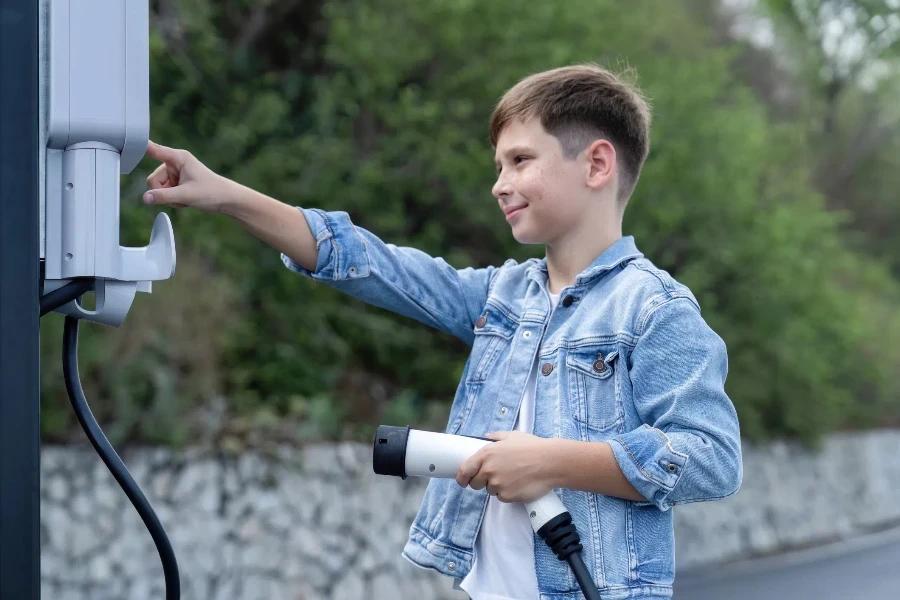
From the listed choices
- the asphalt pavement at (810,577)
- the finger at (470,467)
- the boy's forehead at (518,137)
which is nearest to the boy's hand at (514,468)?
the finger at (470,467)

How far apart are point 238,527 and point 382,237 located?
254 cm

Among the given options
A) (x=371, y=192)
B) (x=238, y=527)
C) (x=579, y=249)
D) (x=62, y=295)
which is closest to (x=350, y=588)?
(x=238, y=527)

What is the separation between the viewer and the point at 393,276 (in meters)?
1.98

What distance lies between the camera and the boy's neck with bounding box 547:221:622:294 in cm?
197

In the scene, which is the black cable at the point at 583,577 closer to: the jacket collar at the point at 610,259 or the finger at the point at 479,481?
the finger at the point at 479,481

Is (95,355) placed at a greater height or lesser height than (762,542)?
greater

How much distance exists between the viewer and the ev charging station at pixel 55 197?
3.93 ft

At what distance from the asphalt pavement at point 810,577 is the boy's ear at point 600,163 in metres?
6.10

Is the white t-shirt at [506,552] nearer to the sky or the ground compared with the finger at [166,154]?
nearer to the ground

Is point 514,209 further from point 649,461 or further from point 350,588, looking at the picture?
point 350,588

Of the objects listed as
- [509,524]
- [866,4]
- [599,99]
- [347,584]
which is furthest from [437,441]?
[866,4]

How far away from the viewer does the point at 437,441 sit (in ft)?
5.59

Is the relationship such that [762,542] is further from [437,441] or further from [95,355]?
[437,441]

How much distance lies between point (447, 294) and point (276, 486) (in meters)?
4.28
